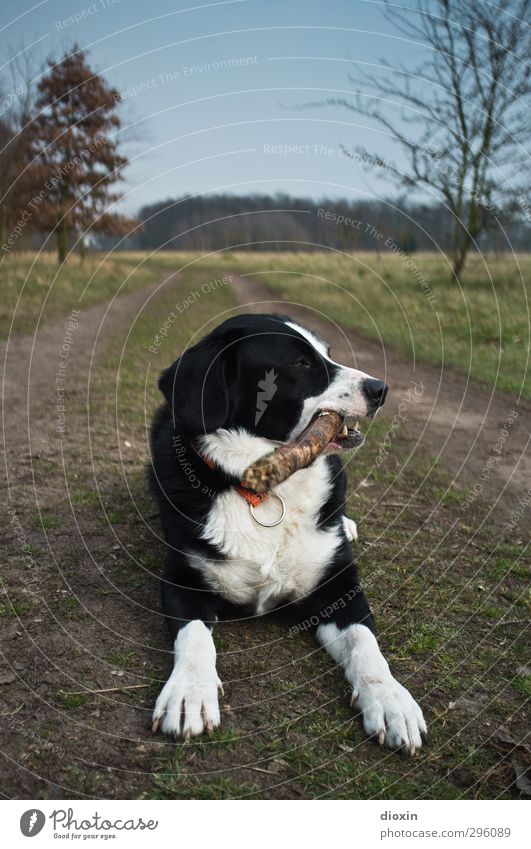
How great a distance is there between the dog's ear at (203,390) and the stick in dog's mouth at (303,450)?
0.31m

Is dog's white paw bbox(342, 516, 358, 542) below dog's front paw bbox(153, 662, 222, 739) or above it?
above

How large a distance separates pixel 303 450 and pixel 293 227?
5.08m

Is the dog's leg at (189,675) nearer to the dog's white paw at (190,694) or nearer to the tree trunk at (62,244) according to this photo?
the dog's white paw at (190,694)

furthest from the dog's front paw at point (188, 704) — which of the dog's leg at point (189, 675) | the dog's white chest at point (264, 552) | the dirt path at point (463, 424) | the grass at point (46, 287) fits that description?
the grass at point (46, 287)

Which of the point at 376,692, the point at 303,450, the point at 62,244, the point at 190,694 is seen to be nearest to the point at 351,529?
the point at 303,450

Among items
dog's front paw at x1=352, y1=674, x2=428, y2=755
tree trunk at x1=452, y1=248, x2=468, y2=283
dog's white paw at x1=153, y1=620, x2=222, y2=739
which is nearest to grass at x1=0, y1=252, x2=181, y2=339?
tree trunk at x1=452, y1=248, x2=468, y2=283

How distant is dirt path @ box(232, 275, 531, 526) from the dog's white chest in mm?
2003

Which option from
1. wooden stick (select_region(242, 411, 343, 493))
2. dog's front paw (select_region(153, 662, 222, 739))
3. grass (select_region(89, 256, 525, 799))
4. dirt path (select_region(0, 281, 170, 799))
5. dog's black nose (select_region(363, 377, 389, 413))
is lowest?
dirt path (select_region(0, 281, 170, 799))

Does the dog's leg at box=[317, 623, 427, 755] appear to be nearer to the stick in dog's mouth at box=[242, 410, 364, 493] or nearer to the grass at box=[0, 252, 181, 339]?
the stick in dog's mouth at box=[242, 410, 364, 493]

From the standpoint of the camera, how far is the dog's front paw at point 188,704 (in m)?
2.69

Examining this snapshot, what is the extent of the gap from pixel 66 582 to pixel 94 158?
811 centimetres

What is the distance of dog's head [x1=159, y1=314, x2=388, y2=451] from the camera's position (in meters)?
3.31
